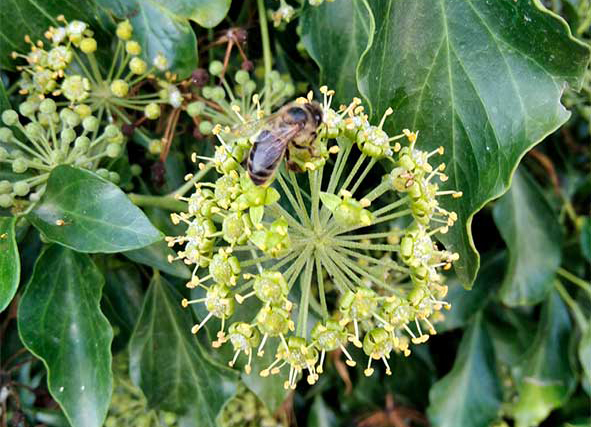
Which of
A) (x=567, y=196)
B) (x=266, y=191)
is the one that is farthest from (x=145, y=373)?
(x=567, y=196)

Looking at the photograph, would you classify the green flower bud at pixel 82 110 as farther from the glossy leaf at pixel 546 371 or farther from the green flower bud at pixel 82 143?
the glossy leaf at pixel 546 371

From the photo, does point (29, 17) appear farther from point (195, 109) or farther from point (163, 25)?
point (195, 109)

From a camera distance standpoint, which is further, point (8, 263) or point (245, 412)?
point (245, 412)

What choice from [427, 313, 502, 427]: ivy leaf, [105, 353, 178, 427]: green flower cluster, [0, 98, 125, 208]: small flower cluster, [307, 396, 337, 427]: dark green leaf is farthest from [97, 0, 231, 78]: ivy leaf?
[427, 313, 502, 427]: ivy leaf

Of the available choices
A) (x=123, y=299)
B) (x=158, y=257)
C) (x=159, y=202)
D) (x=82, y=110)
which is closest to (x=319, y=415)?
(x=123, y=299)

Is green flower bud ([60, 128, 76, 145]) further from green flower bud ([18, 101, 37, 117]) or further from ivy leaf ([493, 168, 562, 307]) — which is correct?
ivy leaf ([493, 168, 562, 307])

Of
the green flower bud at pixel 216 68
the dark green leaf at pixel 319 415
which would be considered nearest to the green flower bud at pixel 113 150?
the green flower bud at pixel 216 68

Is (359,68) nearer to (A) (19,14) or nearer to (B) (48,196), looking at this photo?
(B) (48,196)
